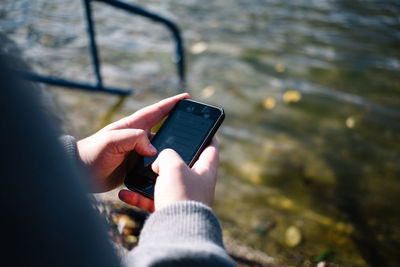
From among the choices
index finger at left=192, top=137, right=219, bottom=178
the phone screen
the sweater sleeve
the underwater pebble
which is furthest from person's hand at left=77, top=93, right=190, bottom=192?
the underwater pebble

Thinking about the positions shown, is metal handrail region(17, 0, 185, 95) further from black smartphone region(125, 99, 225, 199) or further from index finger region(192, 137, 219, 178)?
index finger region(192, 137, 219, 178)

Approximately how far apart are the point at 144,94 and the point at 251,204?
1.75 metres

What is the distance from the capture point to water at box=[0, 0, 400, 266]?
2012 mm

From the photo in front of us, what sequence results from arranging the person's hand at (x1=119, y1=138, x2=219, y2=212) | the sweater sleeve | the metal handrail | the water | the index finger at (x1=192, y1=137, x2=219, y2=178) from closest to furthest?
the sweater sleeve < the person's hand at (x1=119, y1=138, x2=219, y2=212) < the index finger at (x1=192, y1=137, x2=219, y2=178) < the water < the metal handrail

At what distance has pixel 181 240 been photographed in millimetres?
748

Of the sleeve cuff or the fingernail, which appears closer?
the sleeve cuff

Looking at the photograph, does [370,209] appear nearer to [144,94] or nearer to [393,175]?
[393,175]

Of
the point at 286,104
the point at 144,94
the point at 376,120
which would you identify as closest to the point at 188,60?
the point at 144,94

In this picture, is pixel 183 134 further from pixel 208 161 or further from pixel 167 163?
pixel 167 163

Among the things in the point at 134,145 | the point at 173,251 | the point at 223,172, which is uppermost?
the point at 173,251

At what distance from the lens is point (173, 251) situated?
70 cm

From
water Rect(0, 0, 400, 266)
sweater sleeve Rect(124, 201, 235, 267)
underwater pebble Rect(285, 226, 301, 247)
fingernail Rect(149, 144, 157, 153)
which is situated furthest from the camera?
water Rect(0, 0, 400, 266)

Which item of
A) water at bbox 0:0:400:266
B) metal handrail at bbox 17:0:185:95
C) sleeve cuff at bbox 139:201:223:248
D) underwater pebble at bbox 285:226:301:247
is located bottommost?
underwater pebble at bbox 285:226:301:247

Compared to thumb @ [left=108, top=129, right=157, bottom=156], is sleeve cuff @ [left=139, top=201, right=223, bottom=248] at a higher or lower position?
higher
